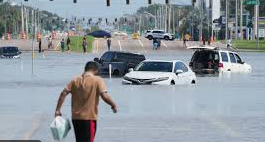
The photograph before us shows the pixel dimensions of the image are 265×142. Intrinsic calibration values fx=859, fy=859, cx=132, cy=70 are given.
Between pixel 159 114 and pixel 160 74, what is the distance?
43.7 ft

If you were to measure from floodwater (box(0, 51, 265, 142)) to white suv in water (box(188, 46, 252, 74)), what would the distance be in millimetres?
9751

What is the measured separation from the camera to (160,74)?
35094 mm

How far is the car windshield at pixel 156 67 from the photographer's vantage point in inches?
1418

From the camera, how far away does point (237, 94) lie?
30.8 metres

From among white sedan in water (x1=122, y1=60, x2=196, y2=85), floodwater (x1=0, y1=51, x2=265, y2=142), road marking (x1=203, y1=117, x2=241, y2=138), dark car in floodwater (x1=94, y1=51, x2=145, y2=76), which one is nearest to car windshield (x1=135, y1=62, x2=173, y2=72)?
white sedan in water (x1=122, y1=60, x2=196, y2=85)

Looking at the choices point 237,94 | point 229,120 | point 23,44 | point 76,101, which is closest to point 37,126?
point 229,120

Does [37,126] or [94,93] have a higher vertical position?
[94,93]

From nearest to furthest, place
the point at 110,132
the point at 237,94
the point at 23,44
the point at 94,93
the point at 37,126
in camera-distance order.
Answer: the point at 94,93 < the point at 110,132 < the point at 37,126 < the point at 237,94 < the point at 23,44

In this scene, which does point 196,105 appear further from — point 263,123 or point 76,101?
point 76,101

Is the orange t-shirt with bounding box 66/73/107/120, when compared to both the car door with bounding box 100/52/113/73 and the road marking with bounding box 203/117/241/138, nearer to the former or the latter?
the road marking with bounding box 203/117/241/138

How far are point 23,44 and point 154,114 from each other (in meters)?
98.0

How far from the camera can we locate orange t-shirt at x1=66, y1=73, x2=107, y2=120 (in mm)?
11938

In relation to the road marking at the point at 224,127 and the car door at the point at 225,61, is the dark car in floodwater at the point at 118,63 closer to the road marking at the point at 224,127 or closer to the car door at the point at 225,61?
the car door at the point at 225,61

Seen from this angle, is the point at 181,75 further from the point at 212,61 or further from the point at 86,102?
the point at 86,102
